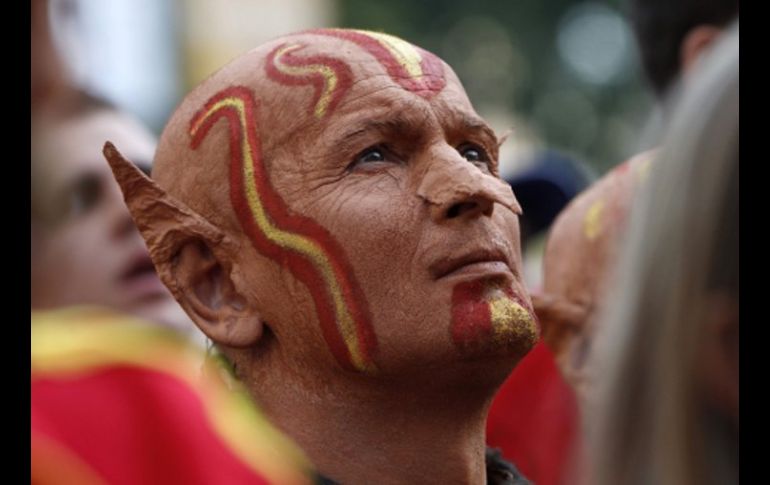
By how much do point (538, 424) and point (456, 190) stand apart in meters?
1.54

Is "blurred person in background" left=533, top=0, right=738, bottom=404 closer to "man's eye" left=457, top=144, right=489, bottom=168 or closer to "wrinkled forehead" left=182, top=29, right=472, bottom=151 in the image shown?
"man's eye" left=457, top=144, right=489, bottom=168

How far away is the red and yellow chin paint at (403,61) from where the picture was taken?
3.56 m

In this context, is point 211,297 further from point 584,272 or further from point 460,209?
point 584,272

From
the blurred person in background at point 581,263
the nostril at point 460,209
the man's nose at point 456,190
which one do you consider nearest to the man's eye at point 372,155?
the man's nose at point 456,190

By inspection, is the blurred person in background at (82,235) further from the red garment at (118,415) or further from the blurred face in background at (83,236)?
the red garment at (118,415)

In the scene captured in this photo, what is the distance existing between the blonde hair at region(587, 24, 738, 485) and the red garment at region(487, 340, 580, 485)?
208 centimetres

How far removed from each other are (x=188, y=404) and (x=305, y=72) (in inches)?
61.2

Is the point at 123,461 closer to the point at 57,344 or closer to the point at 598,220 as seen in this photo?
the point at 57,344

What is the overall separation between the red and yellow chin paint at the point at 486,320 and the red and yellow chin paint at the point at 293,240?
20 centimetres

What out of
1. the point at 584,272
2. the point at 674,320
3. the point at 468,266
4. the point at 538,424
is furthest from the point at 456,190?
the point at 538,424

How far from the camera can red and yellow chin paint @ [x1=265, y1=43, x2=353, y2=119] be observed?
138 inches

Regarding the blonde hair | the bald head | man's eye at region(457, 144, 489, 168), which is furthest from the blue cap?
the blonde hair
